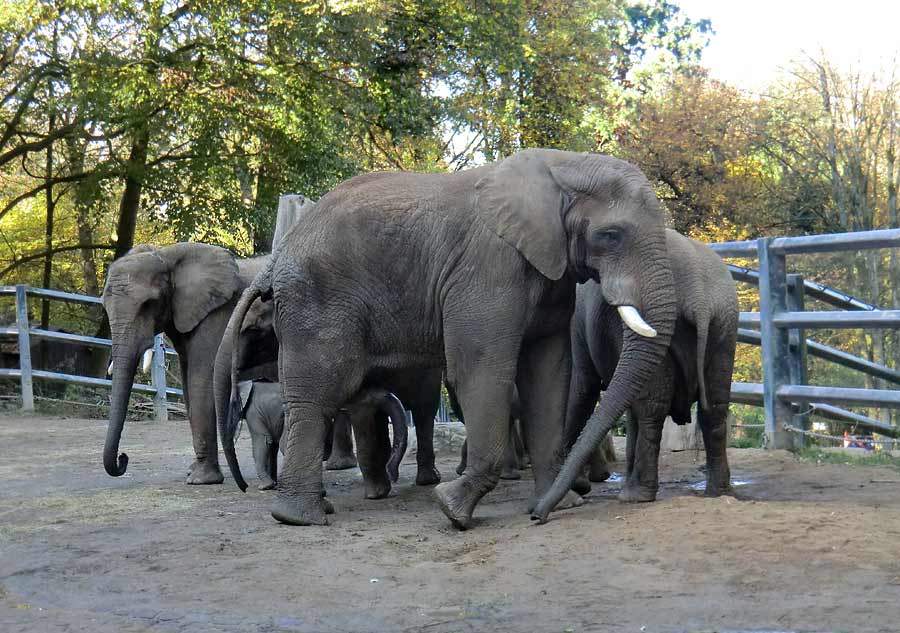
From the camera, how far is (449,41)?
22.1 metres

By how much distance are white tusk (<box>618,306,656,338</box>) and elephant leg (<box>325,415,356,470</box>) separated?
15.8ft

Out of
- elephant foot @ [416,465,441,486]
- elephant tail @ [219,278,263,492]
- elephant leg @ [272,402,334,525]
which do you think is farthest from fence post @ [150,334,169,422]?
elephant leg @ [272,402,334,525]

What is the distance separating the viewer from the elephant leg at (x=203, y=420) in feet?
33.6

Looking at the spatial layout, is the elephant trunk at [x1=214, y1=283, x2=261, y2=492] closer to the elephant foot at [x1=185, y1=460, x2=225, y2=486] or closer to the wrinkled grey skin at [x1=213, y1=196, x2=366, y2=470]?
the wrinkled grey skin at [x1=213, y1=196, x2=366, y2=470]

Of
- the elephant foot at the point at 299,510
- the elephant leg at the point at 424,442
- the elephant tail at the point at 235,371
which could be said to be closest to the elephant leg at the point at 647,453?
the elephant foot at the point at 299,510

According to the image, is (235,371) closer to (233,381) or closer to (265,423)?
(233,381)

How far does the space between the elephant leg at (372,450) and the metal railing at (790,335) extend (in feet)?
10.3

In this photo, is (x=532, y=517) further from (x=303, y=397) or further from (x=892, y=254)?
Result: (x=892, y=254)

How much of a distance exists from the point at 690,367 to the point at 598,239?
1.14 meters

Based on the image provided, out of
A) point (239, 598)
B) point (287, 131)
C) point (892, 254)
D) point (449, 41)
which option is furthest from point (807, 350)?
point (449, 41)

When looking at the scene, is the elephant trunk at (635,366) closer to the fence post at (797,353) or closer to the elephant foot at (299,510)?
the elephant foot at (299,510)

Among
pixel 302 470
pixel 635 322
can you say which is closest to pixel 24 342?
pixel 302 470

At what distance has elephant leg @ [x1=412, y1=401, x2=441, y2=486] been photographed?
973 cm

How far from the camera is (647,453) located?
7711mm
